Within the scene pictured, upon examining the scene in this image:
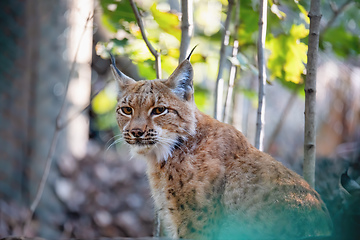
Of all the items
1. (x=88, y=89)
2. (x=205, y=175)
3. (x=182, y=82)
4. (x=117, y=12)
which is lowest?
(x=205, y=175)

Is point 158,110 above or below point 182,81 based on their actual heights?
below

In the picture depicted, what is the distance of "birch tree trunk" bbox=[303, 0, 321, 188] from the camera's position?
242 cm

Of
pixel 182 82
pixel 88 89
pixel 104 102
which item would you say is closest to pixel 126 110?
pixel 182 82

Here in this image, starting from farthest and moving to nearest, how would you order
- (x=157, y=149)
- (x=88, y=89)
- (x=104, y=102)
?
(x=104, y=102) < (x=88, y=89) < (x=157, y=149)

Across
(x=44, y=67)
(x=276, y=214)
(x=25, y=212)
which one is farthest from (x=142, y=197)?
(x=276, y=214)

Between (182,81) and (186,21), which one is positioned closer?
(182,81)

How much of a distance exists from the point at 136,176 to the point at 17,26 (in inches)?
119

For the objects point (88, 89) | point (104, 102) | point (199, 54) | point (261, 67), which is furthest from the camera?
point (104, 102)

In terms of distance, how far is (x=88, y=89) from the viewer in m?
5.56

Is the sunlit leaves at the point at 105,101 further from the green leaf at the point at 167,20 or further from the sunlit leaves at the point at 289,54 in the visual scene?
the sunlit leaves at the point at 289,54

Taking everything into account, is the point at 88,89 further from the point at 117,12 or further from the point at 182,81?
the point at 182,81

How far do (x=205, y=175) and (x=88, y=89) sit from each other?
11.9 ft

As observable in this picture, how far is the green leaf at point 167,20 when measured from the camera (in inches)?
127

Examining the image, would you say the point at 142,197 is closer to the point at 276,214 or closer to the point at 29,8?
the point at 29,8
